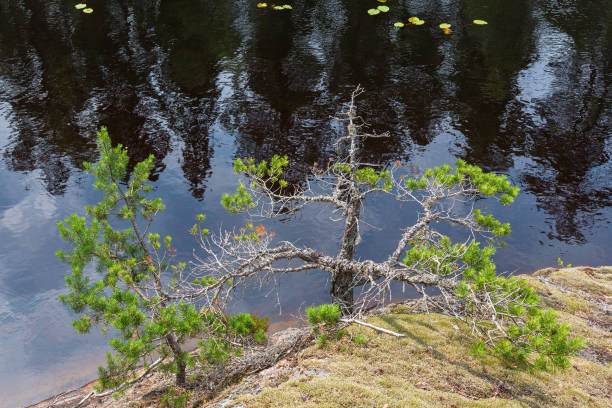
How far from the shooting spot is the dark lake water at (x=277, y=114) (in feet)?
42.0

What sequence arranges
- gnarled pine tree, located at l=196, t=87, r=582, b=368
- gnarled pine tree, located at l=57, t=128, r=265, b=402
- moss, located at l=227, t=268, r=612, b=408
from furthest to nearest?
gnarled pine tree, located at l=57, t=128, r=265, b=402 < moss, located at l=227, t=268, r=612, b=408 < gnarled pine tree, located at l=196, t=87, r=582, b=368

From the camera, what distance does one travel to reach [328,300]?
39.3 feet

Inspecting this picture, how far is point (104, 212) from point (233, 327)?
2.97 m

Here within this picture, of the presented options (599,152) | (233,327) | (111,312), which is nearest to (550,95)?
(599,152)

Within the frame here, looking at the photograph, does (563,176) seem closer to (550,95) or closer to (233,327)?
(550,95)

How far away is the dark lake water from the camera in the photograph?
12.8m

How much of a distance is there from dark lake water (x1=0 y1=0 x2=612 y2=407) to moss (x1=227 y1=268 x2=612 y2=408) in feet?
17.5

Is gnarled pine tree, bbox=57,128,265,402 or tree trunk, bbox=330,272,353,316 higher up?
gnarled pine tree, bbox=57,128,265,402

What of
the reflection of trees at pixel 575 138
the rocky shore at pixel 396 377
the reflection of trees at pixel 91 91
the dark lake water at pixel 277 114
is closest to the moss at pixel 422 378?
the rocky shore at pixel 396 377

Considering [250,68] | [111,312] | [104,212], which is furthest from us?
[250,68]

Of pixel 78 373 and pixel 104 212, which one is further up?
pixel 104 212

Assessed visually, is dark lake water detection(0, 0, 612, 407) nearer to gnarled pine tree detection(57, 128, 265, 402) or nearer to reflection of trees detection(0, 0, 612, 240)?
reflection of trees detection(0, 0, 612, 240)

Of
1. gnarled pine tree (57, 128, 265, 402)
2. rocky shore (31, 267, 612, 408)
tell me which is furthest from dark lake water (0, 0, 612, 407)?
rocky shore (31, 267, 612, 408)

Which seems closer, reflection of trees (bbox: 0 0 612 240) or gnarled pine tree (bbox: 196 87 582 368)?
gnarled pine tree (bbox: 196 87 582 368)
